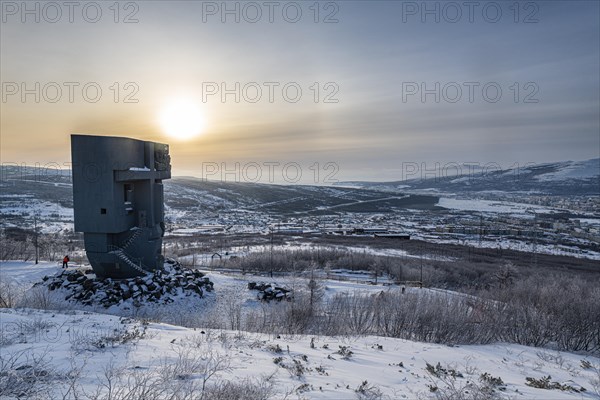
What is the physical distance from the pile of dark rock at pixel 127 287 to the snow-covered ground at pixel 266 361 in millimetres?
6634

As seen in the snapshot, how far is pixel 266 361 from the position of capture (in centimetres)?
721

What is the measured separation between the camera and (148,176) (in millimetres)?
19594

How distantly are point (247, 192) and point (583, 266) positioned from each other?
405 ft

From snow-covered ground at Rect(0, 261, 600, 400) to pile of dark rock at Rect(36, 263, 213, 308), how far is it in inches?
261

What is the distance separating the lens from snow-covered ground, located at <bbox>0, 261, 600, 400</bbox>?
5695mm

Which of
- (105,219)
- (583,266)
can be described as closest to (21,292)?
(105,219)

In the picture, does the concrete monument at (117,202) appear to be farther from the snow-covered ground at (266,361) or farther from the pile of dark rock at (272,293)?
the snow-covered ground at (266,361)

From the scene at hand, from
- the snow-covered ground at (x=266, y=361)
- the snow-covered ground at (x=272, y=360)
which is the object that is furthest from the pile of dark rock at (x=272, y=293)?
the snow-covered ground at (x=272, y=360)

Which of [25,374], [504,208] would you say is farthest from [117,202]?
[504,208]

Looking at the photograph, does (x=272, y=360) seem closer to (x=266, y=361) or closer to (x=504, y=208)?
(x=266, y=361)

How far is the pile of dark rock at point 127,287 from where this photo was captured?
17.3 meters

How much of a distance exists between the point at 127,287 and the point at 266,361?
44.6 ft

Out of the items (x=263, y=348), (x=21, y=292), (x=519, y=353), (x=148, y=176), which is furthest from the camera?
(x=148, y=176)

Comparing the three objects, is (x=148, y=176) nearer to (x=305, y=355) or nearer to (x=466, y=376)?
(x=305, y=355)
